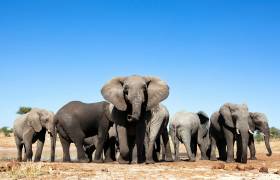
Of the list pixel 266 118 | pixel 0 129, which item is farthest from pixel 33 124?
pixel 0 129

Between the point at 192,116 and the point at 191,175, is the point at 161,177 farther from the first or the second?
the point at 192,116

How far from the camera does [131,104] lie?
14.4 metres

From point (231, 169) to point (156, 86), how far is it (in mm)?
4256

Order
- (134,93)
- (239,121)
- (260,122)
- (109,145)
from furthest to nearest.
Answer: (260,122) < (109,145) < (239,121) < (134,93)

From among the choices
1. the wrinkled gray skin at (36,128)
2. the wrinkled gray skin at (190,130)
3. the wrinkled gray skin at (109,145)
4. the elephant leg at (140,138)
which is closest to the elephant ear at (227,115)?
the wrinkled gray skin at (190,130)

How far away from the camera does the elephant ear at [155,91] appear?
49.5ft

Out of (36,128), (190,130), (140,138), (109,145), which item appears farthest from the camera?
(36,128)

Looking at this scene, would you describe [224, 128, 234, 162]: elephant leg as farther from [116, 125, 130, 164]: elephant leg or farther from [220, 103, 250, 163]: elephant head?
[116, 125, 130, 164]: elephant leg

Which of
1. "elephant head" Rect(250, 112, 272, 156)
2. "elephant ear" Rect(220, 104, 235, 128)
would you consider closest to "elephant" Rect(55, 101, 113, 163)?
"elephant ear" Rect(220, 104, 235, 128)

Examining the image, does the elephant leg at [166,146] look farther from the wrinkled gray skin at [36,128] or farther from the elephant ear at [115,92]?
the wrinkled gray skin at [36,128]

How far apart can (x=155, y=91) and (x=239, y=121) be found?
4.09m

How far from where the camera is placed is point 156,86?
50.4ft

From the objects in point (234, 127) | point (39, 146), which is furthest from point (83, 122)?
point (234, 127)

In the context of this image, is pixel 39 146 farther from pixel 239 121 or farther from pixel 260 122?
pixel 260 122
